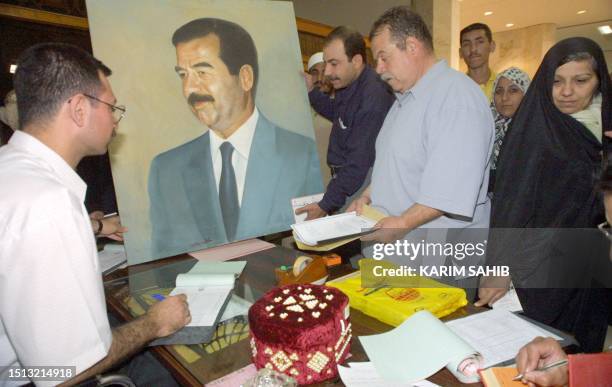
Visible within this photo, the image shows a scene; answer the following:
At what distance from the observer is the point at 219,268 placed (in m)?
1.66

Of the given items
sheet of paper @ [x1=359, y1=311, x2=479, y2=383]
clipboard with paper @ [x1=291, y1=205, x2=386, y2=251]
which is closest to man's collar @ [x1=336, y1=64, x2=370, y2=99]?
clipboard with paper @ [x1=291, y1=205, x2=386, y2=251]

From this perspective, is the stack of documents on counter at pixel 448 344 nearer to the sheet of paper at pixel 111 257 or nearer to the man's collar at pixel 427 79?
the man's collar at pixel 427 79

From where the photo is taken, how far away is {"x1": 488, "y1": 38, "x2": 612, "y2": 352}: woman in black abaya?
169 centimetres

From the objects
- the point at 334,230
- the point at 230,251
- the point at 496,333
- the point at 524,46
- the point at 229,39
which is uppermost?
the point at 524,46

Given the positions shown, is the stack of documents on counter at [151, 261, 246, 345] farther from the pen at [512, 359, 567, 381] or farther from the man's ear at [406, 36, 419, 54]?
the man's ear at [406, 36, 419, 54]

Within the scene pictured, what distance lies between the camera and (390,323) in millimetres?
1198

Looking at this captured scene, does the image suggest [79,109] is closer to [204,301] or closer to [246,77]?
[204,301]

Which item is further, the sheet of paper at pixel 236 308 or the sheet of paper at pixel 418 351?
the sheet of paper at pixel 236 308

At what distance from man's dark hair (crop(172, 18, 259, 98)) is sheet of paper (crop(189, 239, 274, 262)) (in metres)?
0.79

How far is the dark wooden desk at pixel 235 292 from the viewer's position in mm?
1040

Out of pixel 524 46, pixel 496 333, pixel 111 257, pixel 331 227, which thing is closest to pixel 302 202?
pixel 331 227

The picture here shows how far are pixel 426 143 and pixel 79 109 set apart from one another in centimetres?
128

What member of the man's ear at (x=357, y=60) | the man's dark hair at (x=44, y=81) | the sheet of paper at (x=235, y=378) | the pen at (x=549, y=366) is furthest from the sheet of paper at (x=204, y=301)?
the man's ear at (x=357, y=60)

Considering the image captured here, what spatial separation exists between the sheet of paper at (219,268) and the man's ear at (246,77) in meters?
0.93
